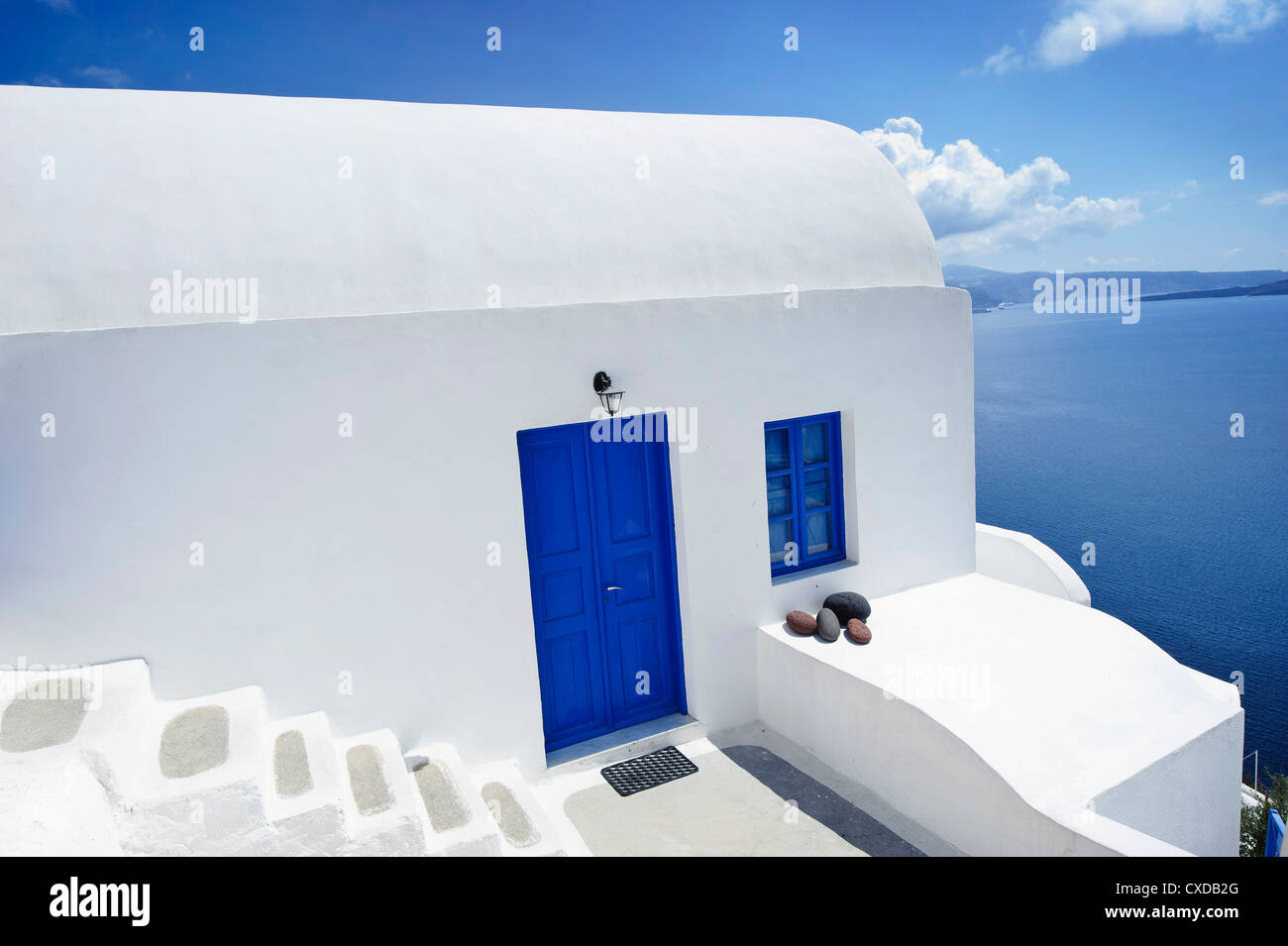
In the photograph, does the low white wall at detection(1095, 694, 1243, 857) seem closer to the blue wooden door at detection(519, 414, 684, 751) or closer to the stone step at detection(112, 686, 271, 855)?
the blue wooden door at detection(519, 414, 684, 751)

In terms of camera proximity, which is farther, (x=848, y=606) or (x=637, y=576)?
(x=848, y=606)

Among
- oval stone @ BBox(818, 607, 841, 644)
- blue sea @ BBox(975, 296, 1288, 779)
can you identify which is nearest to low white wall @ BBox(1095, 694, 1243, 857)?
oval stone @ BBox(818, 607, 841, 644)

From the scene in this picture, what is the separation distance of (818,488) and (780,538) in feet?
2.02

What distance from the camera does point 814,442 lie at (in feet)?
23.6

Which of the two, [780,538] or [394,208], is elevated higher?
[394,208]

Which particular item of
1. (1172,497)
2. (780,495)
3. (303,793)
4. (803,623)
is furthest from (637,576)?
(1172,497)

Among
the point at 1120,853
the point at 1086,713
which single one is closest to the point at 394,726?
the point at 1120,853

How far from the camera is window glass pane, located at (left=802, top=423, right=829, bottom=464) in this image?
7105 millimetres

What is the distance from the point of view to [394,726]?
5.27m

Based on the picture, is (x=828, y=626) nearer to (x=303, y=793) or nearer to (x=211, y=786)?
(x=303, y=793)
